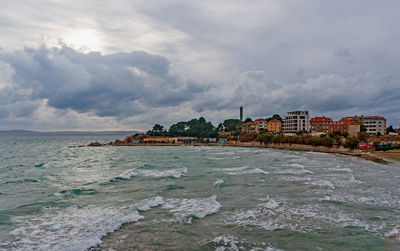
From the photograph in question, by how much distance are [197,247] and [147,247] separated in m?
1.84

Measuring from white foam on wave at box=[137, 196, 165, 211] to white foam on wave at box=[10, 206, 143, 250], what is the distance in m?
0.63

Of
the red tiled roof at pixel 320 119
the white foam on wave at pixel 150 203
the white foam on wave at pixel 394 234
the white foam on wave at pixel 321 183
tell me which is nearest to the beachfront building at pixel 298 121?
the red tiled roof at pixel 320 119

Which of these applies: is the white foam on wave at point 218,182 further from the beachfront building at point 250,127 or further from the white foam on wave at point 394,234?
the beachfront building at point 250,127

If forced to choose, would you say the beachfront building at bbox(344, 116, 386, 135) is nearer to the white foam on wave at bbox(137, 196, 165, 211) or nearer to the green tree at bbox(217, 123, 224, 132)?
the green tree at bbox(217, 123, 224, 132)

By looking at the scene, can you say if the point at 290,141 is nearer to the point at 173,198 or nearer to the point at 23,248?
the point at 173,198

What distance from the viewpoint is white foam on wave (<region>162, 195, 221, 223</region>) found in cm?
1490

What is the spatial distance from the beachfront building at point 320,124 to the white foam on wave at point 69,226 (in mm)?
123517

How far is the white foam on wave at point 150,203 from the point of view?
16378 millimetres

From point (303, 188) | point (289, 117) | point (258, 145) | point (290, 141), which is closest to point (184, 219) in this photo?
point (303, 188)

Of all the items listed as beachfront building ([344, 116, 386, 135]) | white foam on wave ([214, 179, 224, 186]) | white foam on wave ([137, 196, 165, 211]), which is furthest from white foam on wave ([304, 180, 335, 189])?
beachfront building ([344, 116, 386, 135])

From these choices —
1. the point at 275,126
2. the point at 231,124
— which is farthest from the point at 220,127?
the point at 275,126

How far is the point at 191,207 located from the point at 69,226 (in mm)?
6345

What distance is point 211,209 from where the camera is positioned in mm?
16125

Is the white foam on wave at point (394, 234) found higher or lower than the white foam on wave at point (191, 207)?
higher
